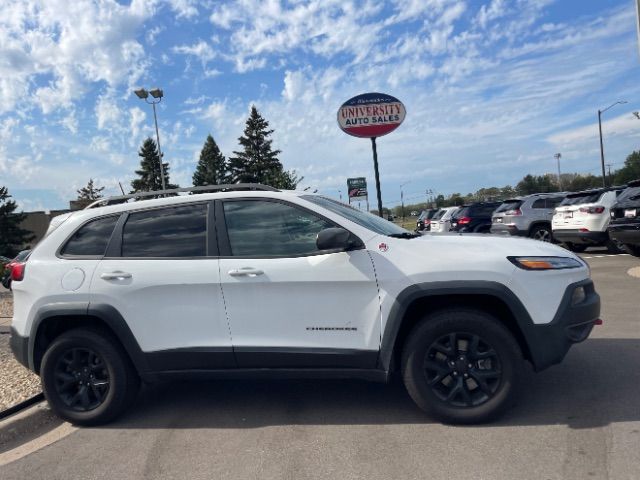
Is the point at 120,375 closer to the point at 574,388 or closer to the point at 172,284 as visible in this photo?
the point at 172,284

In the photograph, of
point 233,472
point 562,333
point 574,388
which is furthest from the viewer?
point 574,388

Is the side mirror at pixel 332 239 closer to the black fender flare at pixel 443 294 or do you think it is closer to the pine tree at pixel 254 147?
the black fender flare at pixel 443 294

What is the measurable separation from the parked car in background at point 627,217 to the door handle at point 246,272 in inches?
355

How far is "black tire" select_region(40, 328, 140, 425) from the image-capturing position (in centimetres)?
425

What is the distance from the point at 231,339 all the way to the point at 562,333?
2.33 m

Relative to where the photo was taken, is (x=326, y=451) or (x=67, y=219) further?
(x=67, y=219)

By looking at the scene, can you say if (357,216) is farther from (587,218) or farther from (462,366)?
(587,218)

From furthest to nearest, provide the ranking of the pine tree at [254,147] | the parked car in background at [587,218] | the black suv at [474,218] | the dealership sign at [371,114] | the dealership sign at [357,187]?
the pine tree at [254,147], the dealership sign at [357,187], the black suv at [474,218], the dealership sign at [371,114], the parked car in background at [587,218]

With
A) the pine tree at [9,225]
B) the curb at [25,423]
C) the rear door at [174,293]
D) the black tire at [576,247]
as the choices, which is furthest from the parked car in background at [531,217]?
the pine tree at [9,225]

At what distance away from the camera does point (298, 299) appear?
3.93 m

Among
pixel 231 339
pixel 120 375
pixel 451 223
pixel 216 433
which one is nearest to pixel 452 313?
pixel 231 339

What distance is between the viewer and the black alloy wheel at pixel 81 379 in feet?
14.2

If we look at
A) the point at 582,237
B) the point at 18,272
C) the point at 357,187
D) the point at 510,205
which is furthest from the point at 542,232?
the point at 18,272

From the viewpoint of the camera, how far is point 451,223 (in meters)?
19.2
